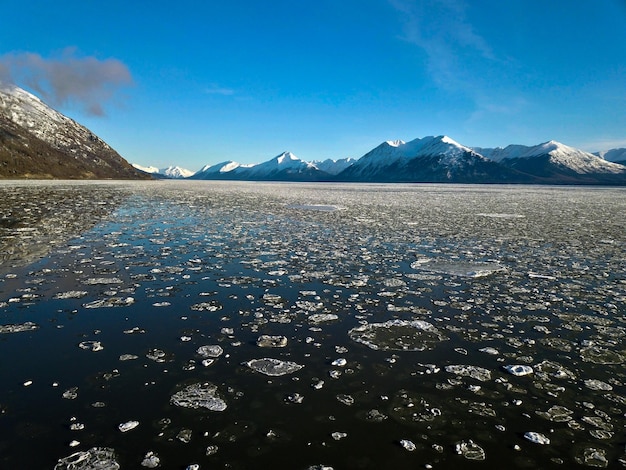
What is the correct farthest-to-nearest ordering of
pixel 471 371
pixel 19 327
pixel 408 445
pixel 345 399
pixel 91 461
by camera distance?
pixel 19 327
pixel 471 371
pixel 345 399
pixel 408 445
pixel 91 461

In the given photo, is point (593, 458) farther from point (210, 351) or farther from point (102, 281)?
point (102, 281)

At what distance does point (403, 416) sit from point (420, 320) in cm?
314

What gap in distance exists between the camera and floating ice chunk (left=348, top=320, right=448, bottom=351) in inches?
240

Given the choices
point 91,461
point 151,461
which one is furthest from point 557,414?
point 91,461

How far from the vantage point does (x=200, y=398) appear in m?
4.51

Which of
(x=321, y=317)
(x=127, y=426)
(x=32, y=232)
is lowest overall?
(x=321, y=317)

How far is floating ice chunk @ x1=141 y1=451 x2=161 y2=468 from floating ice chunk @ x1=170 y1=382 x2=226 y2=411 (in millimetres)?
792

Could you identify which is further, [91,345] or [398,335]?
[398,335]

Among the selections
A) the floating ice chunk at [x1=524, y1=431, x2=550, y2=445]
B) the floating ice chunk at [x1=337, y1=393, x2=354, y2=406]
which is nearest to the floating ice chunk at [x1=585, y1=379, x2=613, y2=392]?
the floating ice chunk at [x1=524, y1=431, x2=550, y2=445]

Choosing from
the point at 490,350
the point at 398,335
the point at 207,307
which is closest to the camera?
the point at 490,350

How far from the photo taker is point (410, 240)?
16016 millimetres

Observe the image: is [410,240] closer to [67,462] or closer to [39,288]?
[39,288]

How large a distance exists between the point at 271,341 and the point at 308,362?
92 centimetres

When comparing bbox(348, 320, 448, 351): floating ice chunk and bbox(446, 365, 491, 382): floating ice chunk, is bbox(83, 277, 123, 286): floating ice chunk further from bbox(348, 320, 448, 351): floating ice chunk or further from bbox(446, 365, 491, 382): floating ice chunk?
bbox(446, 365, 491, 382): floating ice chunk
